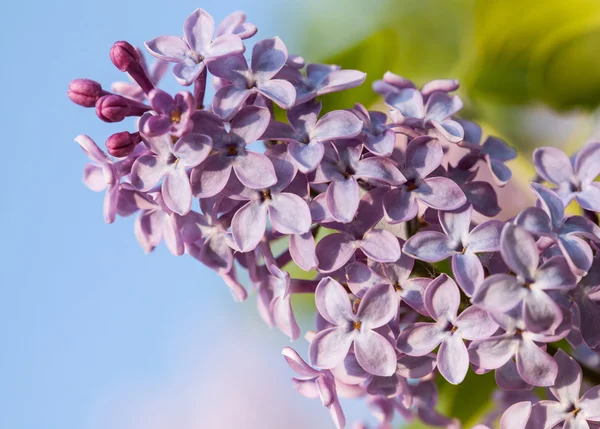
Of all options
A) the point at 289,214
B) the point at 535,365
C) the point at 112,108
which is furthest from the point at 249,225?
the point at 535,365

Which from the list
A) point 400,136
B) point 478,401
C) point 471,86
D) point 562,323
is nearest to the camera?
point 562,323

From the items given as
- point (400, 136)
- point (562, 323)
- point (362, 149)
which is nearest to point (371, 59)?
point (400, 136)

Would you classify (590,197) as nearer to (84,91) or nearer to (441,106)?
(441,106)

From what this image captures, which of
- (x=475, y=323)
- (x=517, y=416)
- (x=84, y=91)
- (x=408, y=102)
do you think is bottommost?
(x=517, y=416)

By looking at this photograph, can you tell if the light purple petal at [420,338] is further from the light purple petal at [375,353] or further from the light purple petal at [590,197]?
the light purple petal at [590,197]

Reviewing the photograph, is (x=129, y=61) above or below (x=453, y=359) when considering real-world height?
above

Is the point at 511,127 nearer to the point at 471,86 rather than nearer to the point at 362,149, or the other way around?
the point at 471,86

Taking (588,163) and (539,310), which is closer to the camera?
(539,310)
